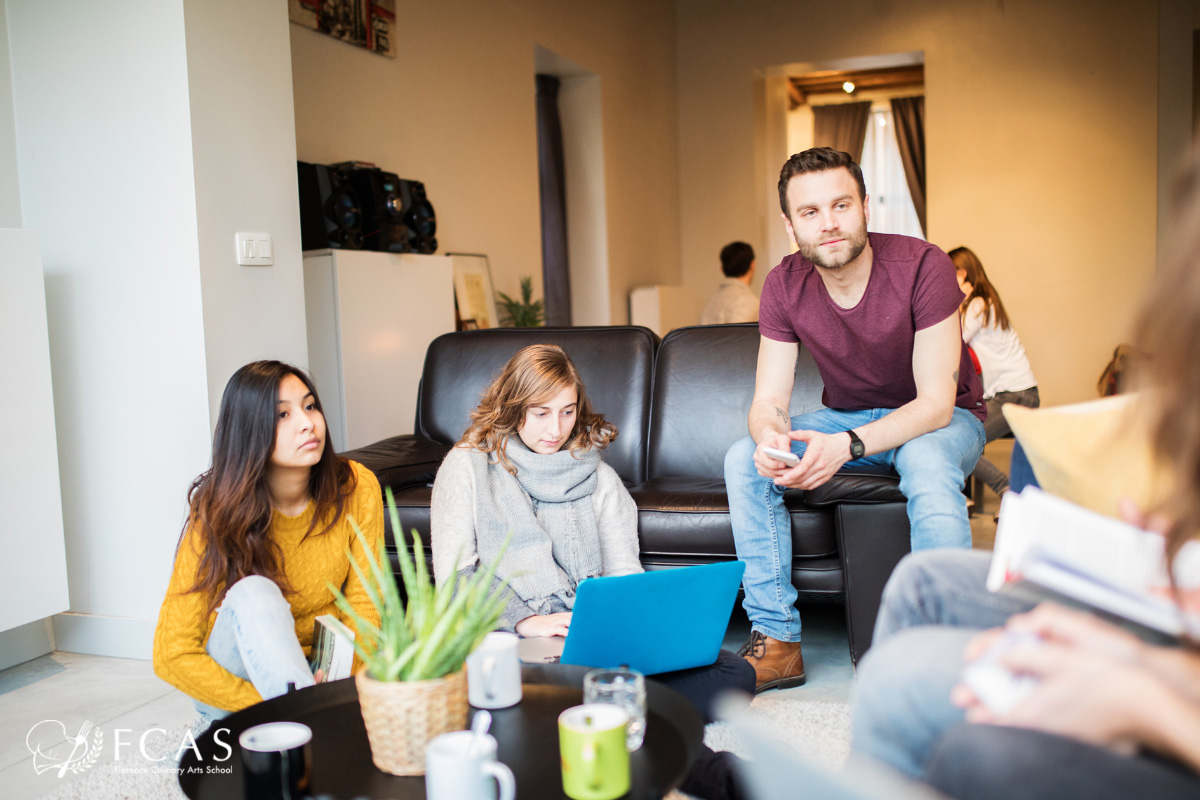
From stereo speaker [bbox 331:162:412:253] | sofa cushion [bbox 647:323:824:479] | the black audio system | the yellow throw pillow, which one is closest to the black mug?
the yellow throw pillow

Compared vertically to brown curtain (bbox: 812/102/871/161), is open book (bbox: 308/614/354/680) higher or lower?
lower

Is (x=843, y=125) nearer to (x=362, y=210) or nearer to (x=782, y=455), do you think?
(x=362, y=210)

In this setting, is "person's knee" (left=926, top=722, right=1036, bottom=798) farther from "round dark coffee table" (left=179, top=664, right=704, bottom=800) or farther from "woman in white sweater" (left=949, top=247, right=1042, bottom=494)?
"woman in white sweater" (left=949, top=247, right=1042, bottom=494)

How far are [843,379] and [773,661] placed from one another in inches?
26.8

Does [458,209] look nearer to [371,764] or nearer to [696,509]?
[696,509]

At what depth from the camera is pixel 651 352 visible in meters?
2.94

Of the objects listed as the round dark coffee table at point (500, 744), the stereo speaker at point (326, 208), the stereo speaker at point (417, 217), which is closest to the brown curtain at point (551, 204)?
the stereo speaker at point (417, 217)

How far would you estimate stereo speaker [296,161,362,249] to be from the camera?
11.2ft

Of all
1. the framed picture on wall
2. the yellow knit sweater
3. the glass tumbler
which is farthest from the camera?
the framed picture on wall

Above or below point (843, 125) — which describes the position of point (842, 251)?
below

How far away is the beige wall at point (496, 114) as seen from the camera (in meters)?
4.04

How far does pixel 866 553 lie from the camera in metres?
→ 2.17

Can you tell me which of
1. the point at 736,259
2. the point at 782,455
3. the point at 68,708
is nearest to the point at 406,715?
the point at 782,455

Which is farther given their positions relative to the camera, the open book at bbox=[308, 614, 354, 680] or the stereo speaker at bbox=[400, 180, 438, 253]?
the stereo speaker at bbox=[400, 180, 438, 253]
